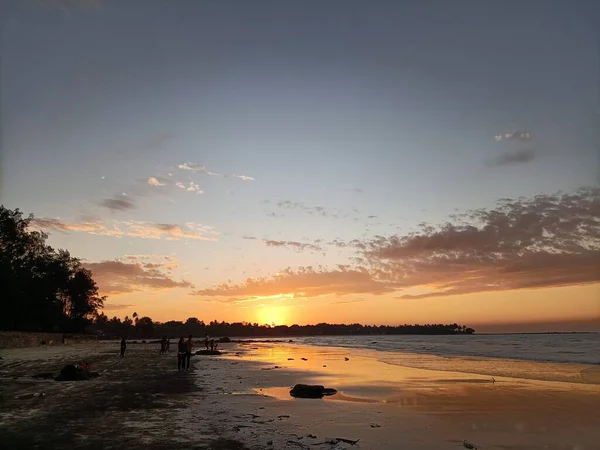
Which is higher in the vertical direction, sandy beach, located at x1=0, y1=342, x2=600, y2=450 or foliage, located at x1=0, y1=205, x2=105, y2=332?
foliage, located at x1=0, y1=205, x2=105, y2=332

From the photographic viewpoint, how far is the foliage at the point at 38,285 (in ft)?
264

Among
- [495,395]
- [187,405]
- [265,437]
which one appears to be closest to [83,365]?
[187,405]

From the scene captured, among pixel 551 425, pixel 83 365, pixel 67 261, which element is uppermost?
pixel 67 261

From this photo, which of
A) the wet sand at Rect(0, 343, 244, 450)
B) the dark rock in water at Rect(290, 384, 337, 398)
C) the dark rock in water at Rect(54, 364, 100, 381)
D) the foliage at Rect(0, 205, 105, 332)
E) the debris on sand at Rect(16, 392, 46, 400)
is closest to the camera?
the wet sand at Rect(0, 343, 244, 450)

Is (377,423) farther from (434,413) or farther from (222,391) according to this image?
(222,391)

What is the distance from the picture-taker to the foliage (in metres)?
80.4

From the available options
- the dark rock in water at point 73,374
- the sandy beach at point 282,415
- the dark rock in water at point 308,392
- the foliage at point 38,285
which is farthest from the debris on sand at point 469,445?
the foliage at point 38,285

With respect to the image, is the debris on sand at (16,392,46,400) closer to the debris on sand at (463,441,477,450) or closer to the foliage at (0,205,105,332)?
the debris on sand at (463,441,477,450)

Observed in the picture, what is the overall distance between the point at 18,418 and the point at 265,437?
8.09 m

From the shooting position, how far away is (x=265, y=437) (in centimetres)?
1289

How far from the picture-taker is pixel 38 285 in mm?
94562

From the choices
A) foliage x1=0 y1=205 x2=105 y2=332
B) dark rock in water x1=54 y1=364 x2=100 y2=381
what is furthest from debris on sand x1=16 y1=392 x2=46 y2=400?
foliage x1=0 y1=205 x2=105 y2=332

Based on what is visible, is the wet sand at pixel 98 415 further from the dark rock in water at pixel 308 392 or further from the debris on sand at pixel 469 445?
the debris on sand at pixel 469 445

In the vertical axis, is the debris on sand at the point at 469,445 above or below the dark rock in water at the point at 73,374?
below
